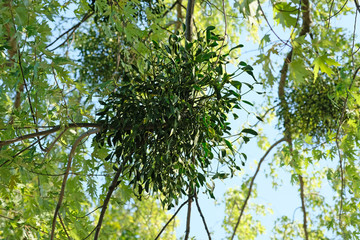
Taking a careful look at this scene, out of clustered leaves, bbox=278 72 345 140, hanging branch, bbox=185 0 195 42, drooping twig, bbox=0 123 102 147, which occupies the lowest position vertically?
drooping twig, bbox=0 123 102 147

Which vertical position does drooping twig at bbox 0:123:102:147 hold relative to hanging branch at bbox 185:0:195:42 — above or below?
below

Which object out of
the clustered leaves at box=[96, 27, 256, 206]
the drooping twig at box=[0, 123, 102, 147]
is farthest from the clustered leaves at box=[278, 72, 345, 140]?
the drooping twig at box=[0, 123, 102, 147]

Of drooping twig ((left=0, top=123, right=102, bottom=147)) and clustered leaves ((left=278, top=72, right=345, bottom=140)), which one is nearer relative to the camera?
drooping twig ((left=0, top=123, right=102, bottom=147))

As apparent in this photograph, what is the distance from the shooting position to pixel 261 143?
15.0 ft

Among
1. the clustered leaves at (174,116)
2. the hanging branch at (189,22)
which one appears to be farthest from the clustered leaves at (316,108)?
the clustered leaves at (174,116)

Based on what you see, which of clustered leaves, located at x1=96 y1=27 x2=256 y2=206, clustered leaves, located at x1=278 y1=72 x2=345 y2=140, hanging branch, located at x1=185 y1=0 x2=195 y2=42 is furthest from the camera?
clustered leaves, located at x1=278 y1=72 x2=345 y2=140

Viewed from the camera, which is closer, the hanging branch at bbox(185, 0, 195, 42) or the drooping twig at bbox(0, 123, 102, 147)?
the drooping twig at bbox(0, 123, 102, 147)

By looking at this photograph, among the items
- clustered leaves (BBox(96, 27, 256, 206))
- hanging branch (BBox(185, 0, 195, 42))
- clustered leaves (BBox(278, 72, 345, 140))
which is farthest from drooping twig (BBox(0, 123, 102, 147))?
Result: clustered leaves (BBox(278, 72, 345, 140))

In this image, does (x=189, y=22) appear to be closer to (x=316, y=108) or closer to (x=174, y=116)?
(x=174, y=116)

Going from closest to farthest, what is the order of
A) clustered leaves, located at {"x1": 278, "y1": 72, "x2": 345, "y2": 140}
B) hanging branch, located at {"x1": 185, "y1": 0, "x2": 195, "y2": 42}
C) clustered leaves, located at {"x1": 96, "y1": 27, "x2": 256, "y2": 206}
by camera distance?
clustered leaves, located at {"x1": 96, "y1": 27, "x2": 256, "y2": 206}
hanging branch, located at {"x1": 185, "y1": 0, "x2": 195, "y2": 42}
clustered leaves, located at {"x1": 278, "y1": 72, "x2": 345, "y2": 140}

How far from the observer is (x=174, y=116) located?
4.29 ft

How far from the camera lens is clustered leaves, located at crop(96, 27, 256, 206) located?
52.7 inches

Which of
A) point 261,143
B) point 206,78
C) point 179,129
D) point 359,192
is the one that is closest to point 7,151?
point 179,129

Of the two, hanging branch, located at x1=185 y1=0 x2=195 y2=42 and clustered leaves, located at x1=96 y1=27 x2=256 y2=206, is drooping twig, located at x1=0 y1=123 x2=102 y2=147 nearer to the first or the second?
clustered leaves, located at x1=96 y1=27 x2=256 y2=206
